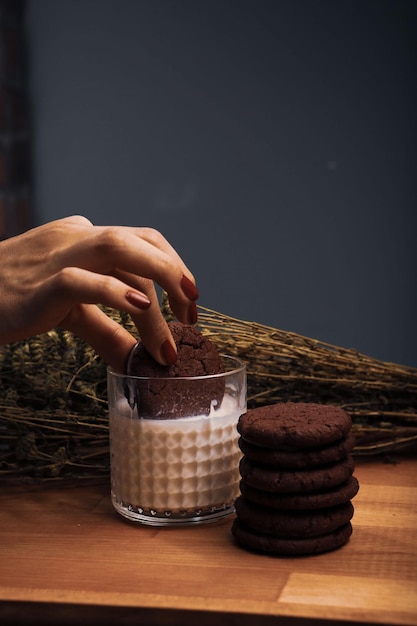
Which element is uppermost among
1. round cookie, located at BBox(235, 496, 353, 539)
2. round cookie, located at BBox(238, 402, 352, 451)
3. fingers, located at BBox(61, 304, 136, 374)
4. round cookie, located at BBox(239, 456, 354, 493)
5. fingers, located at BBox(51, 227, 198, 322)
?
fingers, located at BBox(51, 227, 198, 322)

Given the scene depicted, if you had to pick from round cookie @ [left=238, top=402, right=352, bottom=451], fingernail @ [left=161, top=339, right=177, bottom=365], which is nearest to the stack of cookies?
round cookie @ [left=238, top=402, right=352, bottom=451]

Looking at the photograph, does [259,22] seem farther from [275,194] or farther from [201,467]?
[201,467]

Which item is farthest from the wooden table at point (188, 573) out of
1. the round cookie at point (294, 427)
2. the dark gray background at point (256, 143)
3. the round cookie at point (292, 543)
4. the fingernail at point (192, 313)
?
the dark gray background at point (256, 143)

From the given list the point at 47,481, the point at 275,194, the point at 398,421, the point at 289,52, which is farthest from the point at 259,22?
the point at 47,481

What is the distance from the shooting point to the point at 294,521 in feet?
2.82

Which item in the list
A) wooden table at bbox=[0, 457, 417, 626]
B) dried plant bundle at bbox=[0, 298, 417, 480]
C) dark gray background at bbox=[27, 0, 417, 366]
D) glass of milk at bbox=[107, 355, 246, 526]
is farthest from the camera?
dark gray background at bbox=[27, 0, 417, 366]

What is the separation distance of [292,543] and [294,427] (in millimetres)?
119

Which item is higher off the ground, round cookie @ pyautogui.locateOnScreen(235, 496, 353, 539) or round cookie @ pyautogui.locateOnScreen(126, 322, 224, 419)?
round cookie @ pyautogui.locateOnScreen(126, 322, 224, 419)

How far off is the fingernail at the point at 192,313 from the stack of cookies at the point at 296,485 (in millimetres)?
167

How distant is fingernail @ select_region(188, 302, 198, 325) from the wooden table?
0.24 meters

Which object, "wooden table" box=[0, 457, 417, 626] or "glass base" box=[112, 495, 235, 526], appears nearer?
"wooden table" box=[0, 457, 417, 626]

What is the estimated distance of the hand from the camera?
913 millimetres

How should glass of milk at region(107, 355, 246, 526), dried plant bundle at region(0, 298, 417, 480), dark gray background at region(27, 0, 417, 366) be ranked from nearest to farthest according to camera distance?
glass of milk at region(107, 355, 246, 526) → dried plant bundle at region(0, 298, 417, 480) → dark gray background at region(27, 0, 417, 366)

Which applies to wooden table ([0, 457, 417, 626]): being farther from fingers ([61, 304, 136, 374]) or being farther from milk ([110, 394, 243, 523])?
fingers ([61, 304, 136, 374])
